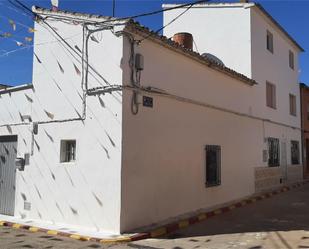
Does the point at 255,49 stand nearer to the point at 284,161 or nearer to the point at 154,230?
the point at 284,161

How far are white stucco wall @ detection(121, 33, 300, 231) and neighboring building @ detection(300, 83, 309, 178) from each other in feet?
33.1

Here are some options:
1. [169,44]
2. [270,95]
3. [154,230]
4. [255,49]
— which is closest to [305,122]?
[270,95]

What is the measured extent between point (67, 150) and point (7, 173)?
97.2 inches

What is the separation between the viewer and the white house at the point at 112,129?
28.0 ft

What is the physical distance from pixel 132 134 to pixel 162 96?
1.57m

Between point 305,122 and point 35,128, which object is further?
point 305,122

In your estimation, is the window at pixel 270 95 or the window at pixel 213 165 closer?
the window at pixel 213 165

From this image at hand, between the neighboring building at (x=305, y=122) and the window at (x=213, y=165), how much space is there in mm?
12392

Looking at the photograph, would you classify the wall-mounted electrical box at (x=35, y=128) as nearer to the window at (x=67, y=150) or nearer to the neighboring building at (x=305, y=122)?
the window at (x=67, y=150)

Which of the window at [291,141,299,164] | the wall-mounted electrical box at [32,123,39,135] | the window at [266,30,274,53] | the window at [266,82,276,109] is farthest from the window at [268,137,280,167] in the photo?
the wall-mounted electrical box at [32,123,39,135]

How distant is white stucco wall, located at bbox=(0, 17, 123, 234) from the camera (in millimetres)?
8477

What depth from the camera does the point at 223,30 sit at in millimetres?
16484

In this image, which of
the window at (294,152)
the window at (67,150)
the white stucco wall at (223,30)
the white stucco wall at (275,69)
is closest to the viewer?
the window at (67,150)

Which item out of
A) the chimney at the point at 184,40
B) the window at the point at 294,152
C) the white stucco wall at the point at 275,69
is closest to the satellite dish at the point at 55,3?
the chimney at the point at 184,40
